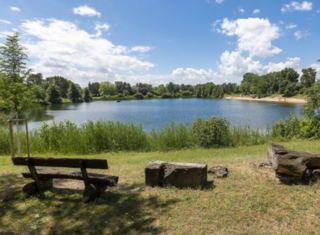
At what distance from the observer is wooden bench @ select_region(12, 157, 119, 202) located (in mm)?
3743

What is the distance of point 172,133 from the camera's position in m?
11.7

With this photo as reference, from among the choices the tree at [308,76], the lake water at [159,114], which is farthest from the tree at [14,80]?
the tree at [308,76]

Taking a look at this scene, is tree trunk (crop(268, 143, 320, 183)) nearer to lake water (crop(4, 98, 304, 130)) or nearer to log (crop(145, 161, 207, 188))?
log (crop(145, 161, 207, 188))

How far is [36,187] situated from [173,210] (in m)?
3.29

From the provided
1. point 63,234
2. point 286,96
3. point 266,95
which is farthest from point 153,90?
point 63,234

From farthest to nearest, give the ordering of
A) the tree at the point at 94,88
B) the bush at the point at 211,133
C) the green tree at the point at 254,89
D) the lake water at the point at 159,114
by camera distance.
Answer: the tree at the point at 94,88, the green tree at the point at 254,89, the lake water at the point at 159,114, the bush at the point at 211,133

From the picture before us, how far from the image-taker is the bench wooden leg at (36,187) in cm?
434

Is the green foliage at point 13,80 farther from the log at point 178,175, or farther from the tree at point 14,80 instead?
the log at point 178,175

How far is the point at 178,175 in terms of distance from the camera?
4582 mm

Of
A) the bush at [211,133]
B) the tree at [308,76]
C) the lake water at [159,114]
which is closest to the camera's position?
the bush at [211,133]

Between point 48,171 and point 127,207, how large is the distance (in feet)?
7.07

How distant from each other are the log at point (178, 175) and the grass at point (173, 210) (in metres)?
0.19

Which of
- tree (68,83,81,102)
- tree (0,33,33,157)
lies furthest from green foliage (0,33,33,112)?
tree (68,83,81,102)

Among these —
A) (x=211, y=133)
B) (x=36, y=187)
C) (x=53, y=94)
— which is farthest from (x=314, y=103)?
(x=53, y=94)
